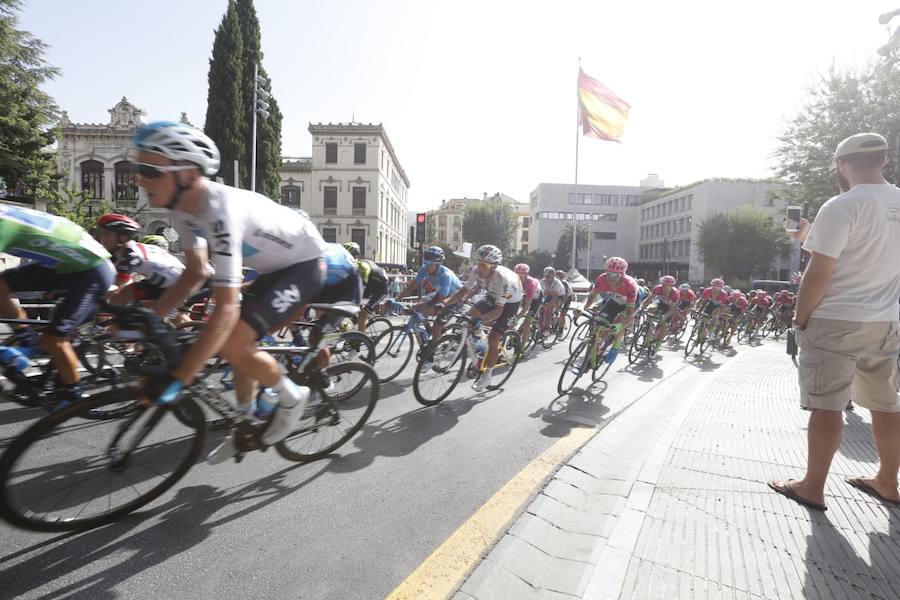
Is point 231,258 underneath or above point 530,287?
above

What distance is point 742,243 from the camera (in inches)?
2041

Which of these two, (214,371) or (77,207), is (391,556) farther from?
(77,207)

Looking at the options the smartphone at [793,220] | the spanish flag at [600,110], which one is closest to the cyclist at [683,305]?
Result: the smartphone at [793,220]

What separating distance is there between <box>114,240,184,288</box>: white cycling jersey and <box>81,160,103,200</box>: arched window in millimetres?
44437

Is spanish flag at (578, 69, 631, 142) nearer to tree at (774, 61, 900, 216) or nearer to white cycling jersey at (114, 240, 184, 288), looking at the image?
tree at (774, 61, 900, 216)

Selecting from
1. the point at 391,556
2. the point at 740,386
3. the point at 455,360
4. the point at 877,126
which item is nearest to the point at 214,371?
the point at 391,556

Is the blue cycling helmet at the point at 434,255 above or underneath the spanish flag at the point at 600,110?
underneath

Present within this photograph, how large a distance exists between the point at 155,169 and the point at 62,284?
2113 millimetres

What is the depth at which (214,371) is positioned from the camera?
10.8ft

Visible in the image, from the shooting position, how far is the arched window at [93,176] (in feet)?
131

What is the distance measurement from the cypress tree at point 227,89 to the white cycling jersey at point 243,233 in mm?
31069

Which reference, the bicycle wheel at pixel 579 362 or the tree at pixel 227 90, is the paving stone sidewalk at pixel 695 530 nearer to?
the bicycle wheel at pixel 579 362

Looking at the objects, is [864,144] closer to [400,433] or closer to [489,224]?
[400,433]

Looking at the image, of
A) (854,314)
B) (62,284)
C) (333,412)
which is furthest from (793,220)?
(62,284)
